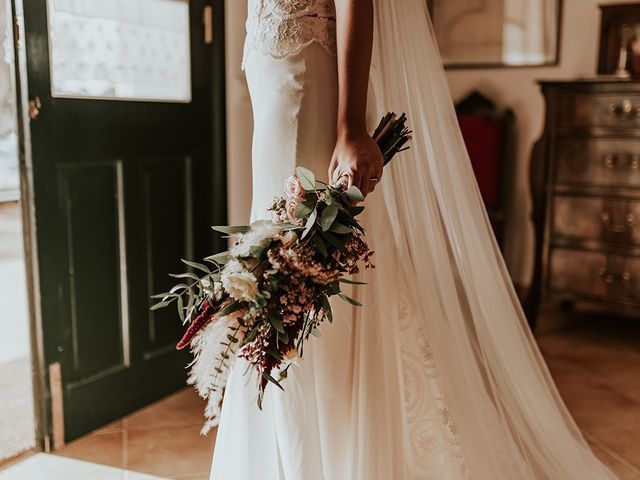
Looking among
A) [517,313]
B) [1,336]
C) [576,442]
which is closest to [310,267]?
[517,313]

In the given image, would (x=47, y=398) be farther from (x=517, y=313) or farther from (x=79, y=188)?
(x=517, y=313)

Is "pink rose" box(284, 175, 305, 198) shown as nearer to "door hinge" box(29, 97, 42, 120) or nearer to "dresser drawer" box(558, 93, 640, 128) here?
"door hinge" box(29, 97, 42, 120)

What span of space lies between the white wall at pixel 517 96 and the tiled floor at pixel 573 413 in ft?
2.70

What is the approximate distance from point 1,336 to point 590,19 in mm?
3535

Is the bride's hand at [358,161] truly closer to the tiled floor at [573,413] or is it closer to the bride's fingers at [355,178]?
the bride's fingers at [355,178]

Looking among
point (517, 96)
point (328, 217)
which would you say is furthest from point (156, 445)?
point (517, 96)

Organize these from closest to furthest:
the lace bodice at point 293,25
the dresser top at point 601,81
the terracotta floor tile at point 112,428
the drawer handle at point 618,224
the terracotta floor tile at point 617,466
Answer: the lace bodice at point 293,25 → the terracotta floor tile at point 617,466 → the terracotta floor tile at point 112,428 → the dresser top at point 601,81 → the drawer handle at point 618,224

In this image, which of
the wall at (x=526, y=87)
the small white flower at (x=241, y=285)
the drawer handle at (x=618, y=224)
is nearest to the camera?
the small white flower at (x=241, y=285)

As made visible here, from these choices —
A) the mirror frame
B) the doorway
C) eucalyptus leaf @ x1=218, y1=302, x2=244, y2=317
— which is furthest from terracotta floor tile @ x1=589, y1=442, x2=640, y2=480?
the mirror frame

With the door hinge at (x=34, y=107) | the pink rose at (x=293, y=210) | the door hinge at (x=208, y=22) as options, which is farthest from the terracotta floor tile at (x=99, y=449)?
the door hinge at (x=208, y=22)

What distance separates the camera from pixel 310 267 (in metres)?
1.23

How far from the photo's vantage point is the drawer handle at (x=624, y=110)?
2872 mm

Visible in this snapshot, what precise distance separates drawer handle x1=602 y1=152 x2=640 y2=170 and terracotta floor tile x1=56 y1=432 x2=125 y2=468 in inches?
89.8

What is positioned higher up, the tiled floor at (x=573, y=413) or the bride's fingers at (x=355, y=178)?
the bride's fingers at (x=355, y=178)
